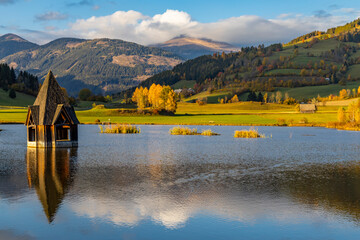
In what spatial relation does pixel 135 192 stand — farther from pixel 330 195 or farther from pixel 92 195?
pixel 330 195

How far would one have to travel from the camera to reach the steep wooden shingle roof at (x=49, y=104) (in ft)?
156

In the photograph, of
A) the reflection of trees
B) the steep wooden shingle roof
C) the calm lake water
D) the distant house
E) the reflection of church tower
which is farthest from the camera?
the distant house

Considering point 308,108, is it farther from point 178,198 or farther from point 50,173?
point 178,198

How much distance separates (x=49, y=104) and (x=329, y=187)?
34220 millimetres

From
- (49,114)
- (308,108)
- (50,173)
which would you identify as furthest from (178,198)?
(308,108)

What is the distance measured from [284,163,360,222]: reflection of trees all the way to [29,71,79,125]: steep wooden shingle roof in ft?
95.0

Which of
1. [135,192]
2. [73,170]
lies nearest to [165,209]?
[135,192]

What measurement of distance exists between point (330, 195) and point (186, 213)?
9.69 metres

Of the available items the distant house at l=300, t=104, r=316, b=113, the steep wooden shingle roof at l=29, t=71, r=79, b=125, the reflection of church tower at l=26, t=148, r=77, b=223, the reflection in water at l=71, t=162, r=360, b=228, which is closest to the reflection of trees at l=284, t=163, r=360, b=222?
the reflection in water at l=71, t=162, r=360, b=228

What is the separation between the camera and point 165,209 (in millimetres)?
20141

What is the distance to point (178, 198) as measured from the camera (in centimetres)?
2261

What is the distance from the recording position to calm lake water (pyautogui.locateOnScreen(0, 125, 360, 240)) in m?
16.9

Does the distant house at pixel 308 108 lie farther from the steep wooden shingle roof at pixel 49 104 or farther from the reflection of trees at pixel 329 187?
the reflection of trees at pixel 329 187

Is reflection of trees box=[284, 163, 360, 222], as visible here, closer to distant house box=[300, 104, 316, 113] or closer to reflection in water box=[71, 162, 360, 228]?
reflection in water box=[71, 162, 360, 228]
